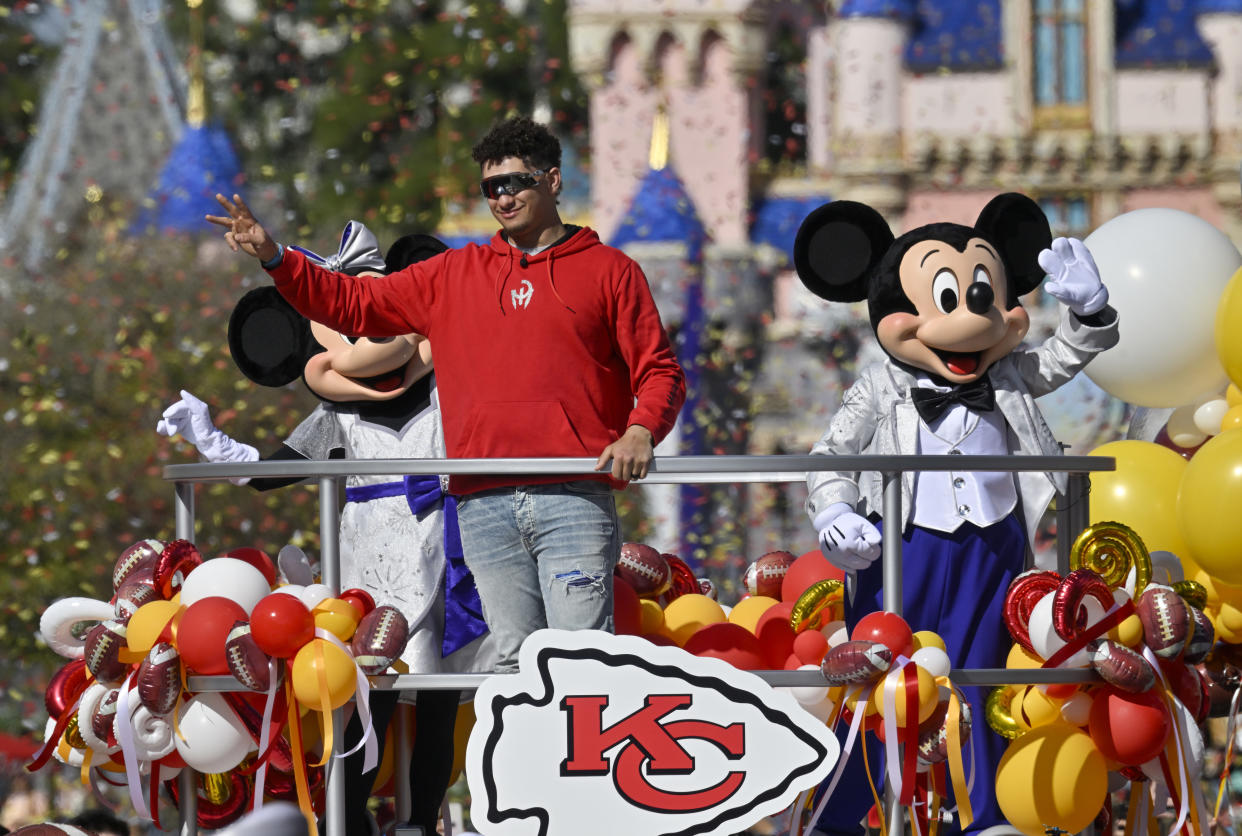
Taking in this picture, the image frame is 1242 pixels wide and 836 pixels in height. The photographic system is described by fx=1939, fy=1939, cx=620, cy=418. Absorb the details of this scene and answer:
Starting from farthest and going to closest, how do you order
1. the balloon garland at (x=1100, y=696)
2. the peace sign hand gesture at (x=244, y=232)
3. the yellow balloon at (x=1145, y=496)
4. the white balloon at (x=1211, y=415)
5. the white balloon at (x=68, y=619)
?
the white balloon at (x=1211, y=415) → the yellow balloon at (x=1145, y=496) → the white balloon at (x=68, y=619) → the balloon garland at (x=1100, y=696) → the peace sign hand gesture at (x=244, y=232)

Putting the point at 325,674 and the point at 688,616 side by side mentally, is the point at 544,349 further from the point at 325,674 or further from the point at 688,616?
the point at 688,616

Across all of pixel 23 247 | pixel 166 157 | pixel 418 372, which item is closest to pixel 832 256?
pixel 418 372

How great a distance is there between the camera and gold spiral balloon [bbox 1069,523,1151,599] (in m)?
4.51

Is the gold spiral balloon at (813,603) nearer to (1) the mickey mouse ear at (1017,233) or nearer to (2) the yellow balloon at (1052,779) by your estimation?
(2) the yellow balloon at (1052,779)

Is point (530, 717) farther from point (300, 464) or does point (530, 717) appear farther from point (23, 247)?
point (23, 247)

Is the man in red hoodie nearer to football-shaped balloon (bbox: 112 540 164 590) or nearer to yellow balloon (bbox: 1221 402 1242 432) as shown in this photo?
football-shaped balloon (bbox: 112 540 164 590)

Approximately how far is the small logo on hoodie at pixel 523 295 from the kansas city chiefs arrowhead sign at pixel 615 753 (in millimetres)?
766

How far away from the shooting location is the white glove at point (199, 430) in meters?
5.09

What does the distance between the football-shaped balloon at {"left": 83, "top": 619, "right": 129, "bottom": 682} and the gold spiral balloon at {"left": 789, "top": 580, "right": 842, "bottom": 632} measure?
167 cm

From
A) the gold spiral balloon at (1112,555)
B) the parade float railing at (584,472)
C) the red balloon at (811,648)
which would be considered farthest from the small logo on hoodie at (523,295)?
the gold spiral balloon at (1112,555)

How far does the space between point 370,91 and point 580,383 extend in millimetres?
20941

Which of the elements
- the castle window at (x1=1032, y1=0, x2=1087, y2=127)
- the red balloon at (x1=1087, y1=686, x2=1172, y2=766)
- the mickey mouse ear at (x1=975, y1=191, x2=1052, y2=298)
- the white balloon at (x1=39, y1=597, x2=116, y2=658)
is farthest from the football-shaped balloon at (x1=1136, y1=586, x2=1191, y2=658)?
the castle window at (x1=1032, y1=0, x2=1087, y2=127)

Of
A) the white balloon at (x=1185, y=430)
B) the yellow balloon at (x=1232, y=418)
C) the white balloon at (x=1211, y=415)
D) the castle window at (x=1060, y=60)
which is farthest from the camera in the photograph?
the castle window at (x=1060, y=60)

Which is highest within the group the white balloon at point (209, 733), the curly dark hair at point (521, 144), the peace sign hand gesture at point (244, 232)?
the curly dark hair at point (521, 144)
